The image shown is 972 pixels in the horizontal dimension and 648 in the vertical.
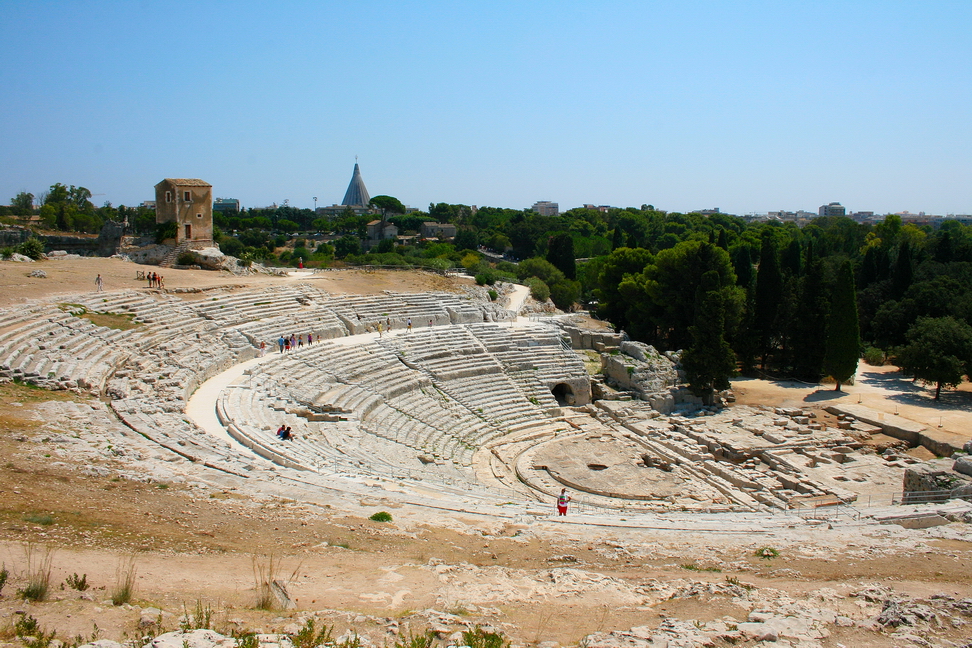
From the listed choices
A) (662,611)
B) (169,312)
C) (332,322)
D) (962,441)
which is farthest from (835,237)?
(662,611)

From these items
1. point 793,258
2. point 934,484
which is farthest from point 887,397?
point 793,258

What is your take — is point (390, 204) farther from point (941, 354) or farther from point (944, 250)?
point (941, 354)

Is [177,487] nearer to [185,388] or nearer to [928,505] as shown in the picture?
[185,388]

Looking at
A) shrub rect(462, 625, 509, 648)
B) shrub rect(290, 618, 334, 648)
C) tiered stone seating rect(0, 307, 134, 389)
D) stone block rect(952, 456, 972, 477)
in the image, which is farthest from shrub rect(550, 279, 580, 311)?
shrub rect(290, 618, 334, 648)

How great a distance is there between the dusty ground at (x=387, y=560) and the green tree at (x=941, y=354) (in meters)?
15.4

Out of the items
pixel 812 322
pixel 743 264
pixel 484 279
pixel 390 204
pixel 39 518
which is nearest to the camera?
pixel 39 518

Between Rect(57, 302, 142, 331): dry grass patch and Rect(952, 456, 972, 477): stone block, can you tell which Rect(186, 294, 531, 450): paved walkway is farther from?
Rect(952, 456, 972, 477): stone block

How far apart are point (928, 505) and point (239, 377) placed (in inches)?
717

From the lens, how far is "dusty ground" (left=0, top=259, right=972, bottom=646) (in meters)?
6.97

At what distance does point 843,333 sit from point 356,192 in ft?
439

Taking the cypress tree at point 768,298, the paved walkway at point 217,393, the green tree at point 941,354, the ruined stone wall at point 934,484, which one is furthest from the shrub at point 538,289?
the ruined stone wall at point 934,484

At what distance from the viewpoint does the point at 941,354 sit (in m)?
26.0

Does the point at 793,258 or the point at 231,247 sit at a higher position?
the point at 793,258

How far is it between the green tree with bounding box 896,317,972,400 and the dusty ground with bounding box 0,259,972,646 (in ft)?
50.5
